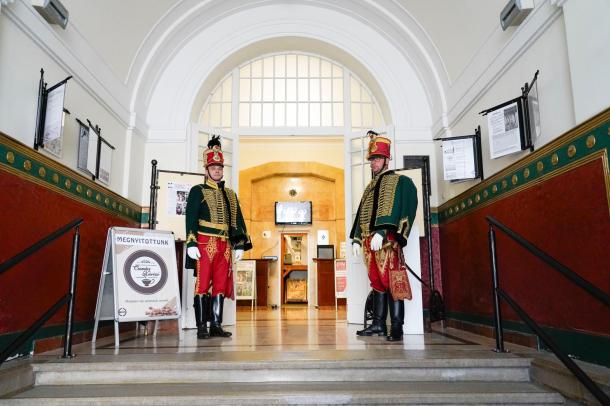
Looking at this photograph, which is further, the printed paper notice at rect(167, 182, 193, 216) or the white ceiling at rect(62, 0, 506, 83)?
the printed paper notice at rect(167, 182, 193, 216)

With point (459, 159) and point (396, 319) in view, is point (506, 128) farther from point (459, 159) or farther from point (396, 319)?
point (396, 319)

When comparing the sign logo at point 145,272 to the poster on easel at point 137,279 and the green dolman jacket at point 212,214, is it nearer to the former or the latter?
the poster on easel at point 137,279

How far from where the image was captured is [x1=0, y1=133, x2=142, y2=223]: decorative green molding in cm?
353

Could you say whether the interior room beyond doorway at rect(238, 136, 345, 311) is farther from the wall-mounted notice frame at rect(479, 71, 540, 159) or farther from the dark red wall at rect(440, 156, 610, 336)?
the wall-mounted notice frame at rect(479, 71, 540, 159)

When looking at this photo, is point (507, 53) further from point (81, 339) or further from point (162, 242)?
point (81, 339)

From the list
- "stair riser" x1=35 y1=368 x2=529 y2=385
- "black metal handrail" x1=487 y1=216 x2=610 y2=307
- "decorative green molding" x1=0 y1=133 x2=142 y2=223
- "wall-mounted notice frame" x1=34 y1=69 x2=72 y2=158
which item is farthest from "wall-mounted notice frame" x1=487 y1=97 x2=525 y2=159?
"decorative green molding" x1=0 y1=133 x2=142 y2=223

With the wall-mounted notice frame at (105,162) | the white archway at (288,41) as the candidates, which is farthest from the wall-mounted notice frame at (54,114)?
the white archway at (288,41)

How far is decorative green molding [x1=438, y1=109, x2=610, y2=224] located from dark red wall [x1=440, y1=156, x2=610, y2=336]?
0.17ft

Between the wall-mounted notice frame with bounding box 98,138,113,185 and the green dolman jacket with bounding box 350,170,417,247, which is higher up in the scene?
the wall-mounted notice frame with bounding box 98,138,113,185

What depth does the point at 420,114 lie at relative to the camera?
686 cm

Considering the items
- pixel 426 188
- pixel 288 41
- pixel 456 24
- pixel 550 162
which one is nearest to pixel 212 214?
pixel 426 188

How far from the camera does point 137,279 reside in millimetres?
4730

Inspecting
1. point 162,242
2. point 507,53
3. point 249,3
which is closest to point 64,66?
point 162,242

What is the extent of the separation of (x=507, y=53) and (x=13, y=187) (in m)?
4.35
